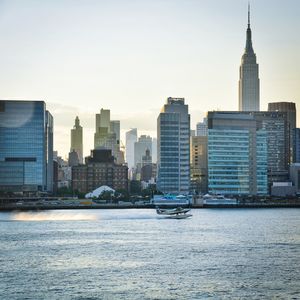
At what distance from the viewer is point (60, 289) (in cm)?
7931

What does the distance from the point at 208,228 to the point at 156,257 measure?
64.0 metres

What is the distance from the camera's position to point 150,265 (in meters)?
96.9

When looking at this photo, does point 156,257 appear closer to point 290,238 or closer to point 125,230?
point 290,238

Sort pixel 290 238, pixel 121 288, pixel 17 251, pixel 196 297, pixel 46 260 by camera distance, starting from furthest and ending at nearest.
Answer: pixel 290 238
pixel 17 251
pixel 46 260
pixel 121 288
pixel 196 297

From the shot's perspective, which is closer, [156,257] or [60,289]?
[60,289]

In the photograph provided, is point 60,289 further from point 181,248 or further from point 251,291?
point 181,248

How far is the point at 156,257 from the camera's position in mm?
105750

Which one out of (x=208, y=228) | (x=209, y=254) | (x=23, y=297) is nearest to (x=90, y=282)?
(x=23, y=297)

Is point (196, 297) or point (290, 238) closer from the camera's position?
point (196, 297)

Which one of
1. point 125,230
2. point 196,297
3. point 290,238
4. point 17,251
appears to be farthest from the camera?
point 125,230

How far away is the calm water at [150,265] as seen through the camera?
78125 millimetres

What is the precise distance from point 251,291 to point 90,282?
17583 millimetres

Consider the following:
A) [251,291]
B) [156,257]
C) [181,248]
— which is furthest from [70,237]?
[251,291]

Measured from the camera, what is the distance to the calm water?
78125 millimetres
